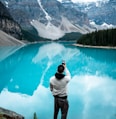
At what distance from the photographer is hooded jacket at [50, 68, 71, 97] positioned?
35.3ft

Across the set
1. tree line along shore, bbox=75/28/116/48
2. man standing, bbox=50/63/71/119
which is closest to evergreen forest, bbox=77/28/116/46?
tree line along shore, bbox=75/28/116/48

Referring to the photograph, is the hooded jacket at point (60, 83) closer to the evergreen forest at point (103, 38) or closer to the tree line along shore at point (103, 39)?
the tree line along shore at point (103, 39)

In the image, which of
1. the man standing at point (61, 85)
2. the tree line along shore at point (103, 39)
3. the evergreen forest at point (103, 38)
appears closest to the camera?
the man standing at point (61, 85)

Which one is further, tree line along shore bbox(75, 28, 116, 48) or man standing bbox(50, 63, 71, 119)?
tree line along shore bbox(75, 28, 116, 48)

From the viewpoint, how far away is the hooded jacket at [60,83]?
1076 centimetres

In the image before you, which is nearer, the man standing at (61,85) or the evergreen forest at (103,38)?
the man standing at (61,85)

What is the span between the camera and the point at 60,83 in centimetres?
1082

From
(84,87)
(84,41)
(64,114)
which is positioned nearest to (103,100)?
(84,87)

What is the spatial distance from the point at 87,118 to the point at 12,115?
832 centimetres

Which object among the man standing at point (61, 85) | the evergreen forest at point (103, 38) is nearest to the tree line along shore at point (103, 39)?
the evergreen forest at point (103, 38)

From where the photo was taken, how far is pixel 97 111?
19484 mm

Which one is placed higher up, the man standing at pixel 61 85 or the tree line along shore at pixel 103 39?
the tree line along shore at pixel 103 39

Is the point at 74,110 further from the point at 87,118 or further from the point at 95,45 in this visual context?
the point at 95,45

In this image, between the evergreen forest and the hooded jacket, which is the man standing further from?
the evergreen forest
